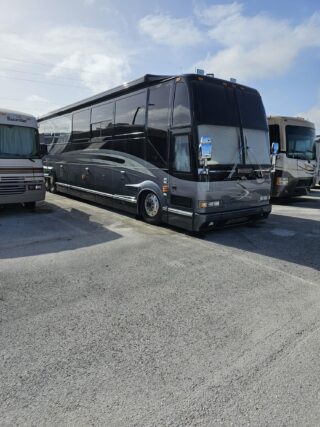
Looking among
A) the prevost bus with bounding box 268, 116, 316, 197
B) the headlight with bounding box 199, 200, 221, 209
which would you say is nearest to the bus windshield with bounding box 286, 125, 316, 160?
the prevost bus with bounding box 268, 116, 316, 197

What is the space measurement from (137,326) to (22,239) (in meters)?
4.11

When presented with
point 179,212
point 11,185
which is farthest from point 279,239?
point 11,185

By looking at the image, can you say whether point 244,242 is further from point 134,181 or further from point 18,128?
point 18,128

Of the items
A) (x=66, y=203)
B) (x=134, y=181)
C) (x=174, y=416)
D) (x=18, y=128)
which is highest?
(x=18, y=128)

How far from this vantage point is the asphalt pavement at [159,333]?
2.37m

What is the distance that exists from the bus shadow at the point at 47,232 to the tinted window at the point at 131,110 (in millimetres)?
2596

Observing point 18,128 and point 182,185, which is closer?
point 182,185

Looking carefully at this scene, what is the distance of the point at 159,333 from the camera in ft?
10.9

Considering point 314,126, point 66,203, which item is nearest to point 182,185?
point 66,203

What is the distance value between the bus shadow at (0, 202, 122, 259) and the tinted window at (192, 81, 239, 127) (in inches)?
116

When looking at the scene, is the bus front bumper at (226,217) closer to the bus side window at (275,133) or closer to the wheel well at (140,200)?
the wheel well at (140,200)

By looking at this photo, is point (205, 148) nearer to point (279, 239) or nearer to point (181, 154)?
point (181, 154)

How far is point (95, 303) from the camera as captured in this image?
3947 millimetres

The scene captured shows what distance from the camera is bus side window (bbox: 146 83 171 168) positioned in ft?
23.5
